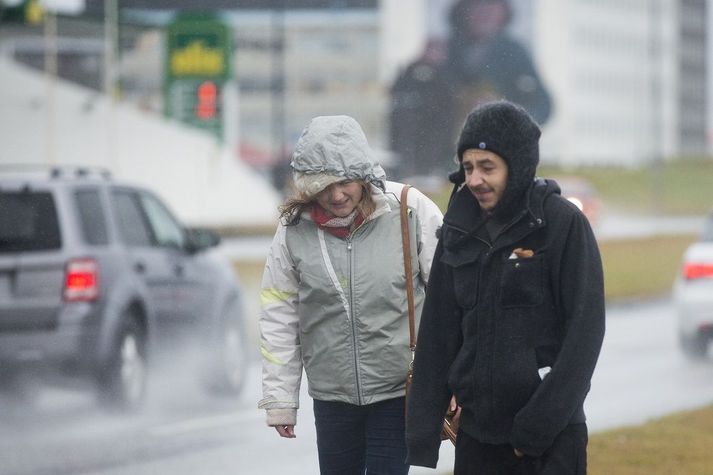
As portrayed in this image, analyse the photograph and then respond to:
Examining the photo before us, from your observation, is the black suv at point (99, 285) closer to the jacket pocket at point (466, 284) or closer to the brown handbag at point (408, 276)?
the brown handbag at point (408, 276)

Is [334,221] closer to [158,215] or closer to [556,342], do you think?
[556,342]

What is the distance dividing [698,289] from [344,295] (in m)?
10.2

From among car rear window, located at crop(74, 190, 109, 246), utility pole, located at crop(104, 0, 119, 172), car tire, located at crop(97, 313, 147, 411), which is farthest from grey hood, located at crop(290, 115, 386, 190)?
utility pole, located at crop(104, 0, 119, 172)

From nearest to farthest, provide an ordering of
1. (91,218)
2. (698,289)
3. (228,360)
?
(91,218), (228,360), (698,289)

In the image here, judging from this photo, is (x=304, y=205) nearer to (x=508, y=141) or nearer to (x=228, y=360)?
(x=508, y=141)

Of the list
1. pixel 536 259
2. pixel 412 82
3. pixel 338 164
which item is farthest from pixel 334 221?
pixel 412 82

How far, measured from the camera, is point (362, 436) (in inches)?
195

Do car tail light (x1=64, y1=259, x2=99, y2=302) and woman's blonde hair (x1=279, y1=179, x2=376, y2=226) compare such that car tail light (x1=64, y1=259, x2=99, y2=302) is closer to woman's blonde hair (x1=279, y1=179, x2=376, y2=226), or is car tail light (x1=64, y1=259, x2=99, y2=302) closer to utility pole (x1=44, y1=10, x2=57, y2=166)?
woman's blonde hair (x1=279, y1=179, x2=376, y2=226)

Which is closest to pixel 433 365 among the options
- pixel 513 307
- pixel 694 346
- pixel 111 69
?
pixel 513 307

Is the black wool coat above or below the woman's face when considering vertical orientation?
below

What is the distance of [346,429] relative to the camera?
16.0 ft

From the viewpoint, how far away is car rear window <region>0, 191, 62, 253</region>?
36.2ft

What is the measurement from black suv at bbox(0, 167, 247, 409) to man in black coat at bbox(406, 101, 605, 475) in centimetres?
703

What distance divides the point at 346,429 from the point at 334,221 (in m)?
0.63
